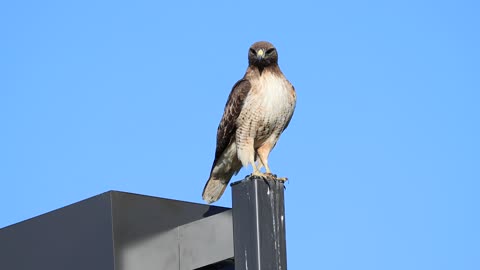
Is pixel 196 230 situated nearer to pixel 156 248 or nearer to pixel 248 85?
pixel 156 248

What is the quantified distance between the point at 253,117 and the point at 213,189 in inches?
33.7

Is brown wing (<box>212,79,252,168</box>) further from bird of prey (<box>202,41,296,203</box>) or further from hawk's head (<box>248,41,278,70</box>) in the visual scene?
hawk's head (<box>248,41,278,70</box>)

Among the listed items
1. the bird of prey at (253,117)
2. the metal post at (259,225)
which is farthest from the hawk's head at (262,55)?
the metal post at (259,225)

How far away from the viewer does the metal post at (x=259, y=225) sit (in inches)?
179

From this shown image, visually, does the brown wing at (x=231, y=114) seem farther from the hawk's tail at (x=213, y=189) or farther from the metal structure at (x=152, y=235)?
the metal structure at (x=152, y=235)

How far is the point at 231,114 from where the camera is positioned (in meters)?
7.76

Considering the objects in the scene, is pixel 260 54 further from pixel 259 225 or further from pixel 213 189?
pixel 259 225

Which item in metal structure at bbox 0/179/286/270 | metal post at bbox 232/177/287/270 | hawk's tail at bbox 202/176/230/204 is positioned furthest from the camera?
hawk's tail at bbox 202/176/230/204

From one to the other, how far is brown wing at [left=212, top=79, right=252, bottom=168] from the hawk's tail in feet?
0.85

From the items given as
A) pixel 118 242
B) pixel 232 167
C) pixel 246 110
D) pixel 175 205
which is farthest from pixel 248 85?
pixel 118 242

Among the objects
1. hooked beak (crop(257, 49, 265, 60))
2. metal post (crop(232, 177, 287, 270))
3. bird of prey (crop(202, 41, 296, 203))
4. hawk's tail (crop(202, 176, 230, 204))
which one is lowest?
metal post (crop(232, 177, 287, 270))

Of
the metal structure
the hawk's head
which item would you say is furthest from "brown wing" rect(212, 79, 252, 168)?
the metal structure

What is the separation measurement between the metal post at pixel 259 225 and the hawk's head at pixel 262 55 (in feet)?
10.4

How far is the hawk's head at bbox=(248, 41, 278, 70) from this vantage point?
786 cm
